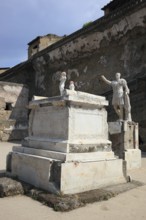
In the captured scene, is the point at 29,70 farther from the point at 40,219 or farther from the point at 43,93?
the point at 40,219

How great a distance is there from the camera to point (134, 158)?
6219 mm

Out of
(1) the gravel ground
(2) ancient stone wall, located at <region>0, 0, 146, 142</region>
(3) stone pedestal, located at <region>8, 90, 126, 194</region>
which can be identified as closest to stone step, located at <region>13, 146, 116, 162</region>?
(3) stone pedestal, located at <region>8, 90, 126, 194</region>

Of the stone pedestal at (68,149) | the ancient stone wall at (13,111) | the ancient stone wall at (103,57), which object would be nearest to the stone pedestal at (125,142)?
the stone pedestal at (68,149)

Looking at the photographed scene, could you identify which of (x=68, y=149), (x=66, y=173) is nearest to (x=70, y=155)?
(x=68, y=149)

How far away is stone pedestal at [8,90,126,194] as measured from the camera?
3.43m

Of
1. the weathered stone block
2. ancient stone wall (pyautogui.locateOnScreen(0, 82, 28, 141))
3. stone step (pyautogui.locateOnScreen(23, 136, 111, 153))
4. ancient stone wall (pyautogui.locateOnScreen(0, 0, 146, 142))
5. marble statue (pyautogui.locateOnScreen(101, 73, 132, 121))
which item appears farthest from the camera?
ancient stone wall (pyautogui.locateOnScreen(0, 82, 28, 141))

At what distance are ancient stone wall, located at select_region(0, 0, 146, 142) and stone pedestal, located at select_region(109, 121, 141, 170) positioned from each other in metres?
4.02

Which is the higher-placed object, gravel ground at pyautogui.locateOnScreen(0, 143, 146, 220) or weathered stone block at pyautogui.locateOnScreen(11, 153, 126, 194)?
weathered stone block at pyautogui.locateOnScreen(11, 153, 126, 194)

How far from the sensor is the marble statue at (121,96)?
657 cm

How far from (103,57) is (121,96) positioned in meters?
8.66

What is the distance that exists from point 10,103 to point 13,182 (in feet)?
44.1

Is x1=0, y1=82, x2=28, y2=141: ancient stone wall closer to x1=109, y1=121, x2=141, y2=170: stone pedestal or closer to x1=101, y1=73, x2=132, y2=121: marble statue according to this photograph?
x1=101, y1=73, x2=132, y2=121: marble statue

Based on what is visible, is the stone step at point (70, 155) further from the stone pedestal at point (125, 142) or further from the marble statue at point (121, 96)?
the marble statue at point (121, 96)

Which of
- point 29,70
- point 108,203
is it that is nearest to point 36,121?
point 108,203
